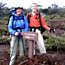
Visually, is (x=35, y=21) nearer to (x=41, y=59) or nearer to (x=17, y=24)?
(x=17, y=24)

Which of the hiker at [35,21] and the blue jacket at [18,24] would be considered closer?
the blue jacket at [18,24]

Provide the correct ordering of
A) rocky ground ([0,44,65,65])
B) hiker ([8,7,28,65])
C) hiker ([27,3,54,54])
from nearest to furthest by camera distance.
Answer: hiker ([8,7,28,65]) < hiker ([27,3,54,54]) < rocky ground ([0,44,65,65])

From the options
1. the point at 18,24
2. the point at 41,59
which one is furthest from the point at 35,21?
the point at 41,59

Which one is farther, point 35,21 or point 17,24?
point 35,21

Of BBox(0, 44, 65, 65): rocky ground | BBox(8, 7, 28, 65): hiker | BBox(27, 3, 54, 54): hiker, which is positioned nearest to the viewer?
BBox(8, 7, 28, 65): hiker

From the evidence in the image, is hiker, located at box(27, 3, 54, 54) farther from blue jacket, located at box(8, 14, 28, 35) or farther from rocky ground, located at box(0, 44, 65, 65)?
rocky ground, located at box(0, 44, 65, 65)

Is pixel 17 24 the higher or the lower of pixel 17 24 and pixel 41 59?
the higher

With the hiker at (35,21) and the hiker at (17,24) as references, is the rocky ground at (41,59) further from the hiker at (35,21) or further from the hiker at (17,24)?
the hiker at (17,24)

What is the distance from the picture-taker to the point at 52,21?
15.1 m

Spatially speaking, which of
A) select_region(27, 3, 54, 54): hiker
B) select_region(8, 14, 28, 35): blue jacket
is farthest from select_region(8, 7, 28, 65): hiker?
select_region(27, 3, 54, 54): hiker

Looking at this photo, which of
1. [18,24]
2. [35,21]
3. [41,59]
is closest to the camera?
[18,24]

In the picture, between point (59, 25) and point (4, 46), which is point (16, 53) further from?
point (59, 25)

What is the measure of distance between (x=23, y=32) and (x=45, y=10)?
9940 mm

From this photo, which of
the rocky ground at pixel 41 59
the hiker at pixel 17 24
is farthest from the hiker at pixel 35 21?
the rocky ground at pixel 41 59
